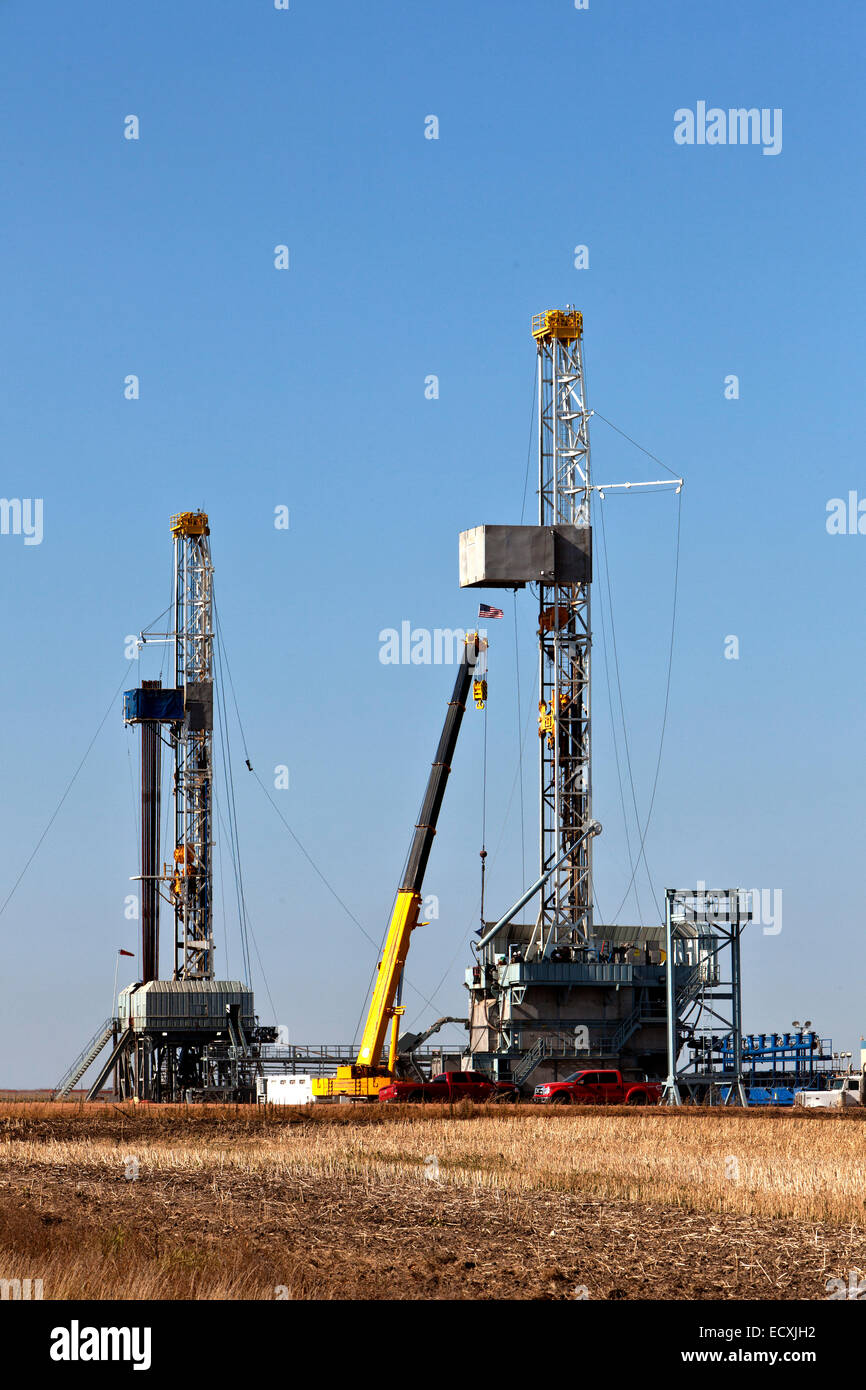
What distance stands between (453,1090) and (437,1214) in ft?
124

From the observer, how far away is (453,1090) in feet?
201

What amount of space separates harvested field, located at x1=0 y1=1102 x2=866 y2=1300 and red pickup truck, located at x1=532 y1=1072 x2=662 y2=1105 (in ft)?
51.8

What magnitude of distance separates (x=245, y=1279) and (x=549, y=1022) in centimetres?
5475

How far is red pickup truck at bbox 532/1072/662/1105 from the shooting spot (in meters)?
59.4

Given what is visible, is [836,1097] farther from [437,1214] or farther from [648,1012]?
[437,1214]

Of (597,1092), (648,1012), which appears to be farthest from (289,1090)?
(648,1012)

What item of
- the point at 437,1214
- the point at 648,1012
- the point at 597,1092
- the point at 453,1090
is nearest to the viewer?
the point at 437,1214

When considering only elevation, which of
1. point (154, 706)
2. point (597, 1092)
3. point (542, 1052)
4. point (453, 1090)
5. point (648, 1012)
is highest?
point (154, 706)

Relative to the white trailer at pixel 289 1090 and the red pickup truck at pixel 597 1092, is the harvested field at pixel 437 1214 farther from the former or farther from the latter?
the white trailer at pixel 289 1090

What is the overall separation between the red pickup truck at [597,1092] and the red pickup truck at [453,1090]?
181 centimetres

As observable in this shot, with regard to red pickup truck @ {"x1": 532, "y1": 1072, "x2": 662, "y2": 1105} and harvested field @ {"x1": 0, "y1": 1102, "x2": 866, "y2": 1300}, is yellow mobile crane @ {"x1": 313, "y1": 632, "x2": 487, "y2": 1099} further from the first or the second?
harvested field @ {"x1": 0, "y1": 1102, "x2": 866, "y2": 1300}

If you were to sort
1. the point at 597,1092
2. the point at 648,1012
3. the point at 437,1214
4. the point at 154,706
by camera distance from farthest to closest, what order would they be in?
the point at 154,706 → the point at 648,1012 → the point at 597,1092 → the point at 437,1214
